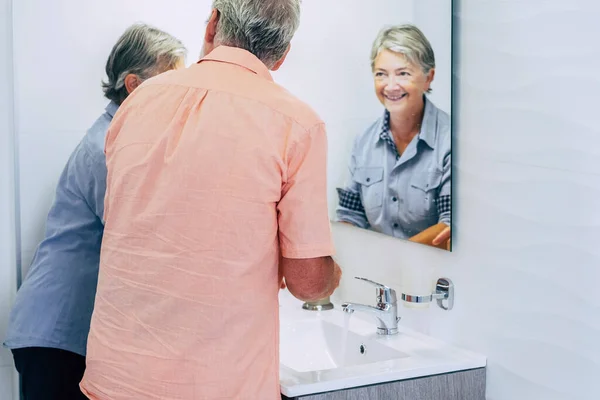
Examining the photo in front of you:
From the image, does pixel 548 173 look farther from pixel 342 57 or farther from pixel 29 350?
pixel 29 350

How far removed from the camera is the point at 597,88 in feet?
4.55

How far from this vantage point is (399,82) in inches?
77.7

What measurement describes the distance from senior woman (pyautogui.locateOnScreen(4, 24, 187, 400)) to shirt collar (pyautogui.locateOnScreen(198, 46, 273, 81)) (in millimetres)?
539

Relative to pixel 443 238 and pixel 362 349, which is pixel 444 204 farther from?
pixel 362 349

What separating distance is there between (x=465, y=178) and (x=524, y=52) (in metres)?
0.32

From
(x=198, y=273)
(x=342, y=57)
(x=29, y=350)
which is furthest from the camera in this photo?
(x=342, y=57)

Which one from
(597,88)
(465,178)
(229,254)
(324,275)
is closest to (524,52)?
(597,88)

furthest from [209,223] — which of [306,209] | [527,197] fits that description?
[527,197]

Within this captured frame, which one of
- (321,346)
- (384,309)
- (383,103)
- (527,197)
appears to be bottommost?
(321,346)

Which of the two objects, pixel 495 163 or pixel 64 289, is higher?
pixel 495 163

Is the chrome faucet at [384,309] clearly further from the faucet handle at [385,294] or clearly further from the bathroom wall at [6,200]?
the bathroom wall at [6,200]

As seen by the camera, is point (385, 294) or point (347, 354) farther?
point (347, 354)

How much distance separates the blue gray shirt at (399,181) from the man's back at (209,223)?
18.8 inches

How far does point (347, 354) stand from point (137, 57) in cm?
91
